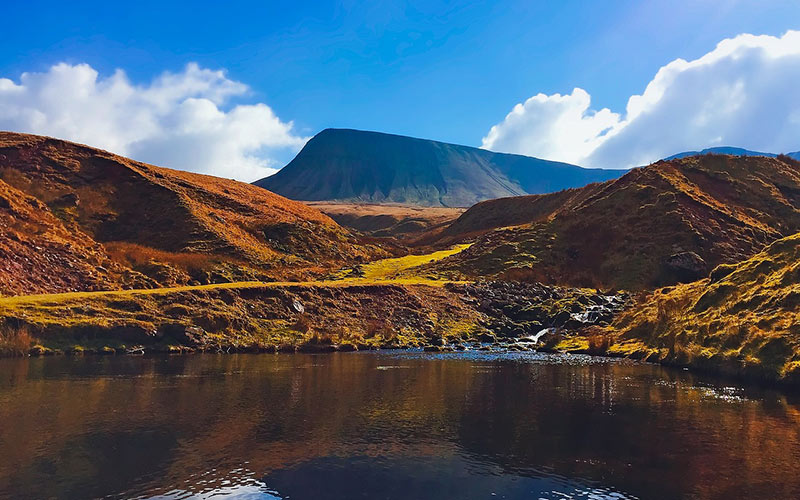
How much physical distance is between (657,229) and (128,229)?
91.9m

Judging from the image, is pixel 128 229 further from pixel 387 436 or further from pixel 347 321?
pixel 387 436

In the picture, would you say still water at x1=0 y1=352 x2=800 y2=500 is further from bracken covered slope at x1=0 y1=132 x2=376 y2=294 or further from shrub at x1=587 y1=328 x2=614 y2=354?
bracken covered slope at x1=0 y1=132 x2=376 y2=294

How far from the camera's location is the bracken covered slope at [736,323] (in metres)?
35.2

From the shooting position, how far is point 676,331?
48188 millimetres

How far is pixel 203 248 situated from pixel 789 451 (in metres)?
81.3

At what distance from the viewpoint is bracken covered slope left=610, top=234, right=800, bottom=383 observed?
116ft

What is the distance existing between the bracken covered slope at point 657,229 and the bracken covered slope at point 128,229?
105ft

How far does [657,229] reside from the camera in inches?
3824

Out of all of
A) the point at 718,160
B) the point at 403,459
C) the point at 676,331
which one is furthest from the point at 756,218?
the point at 403,459

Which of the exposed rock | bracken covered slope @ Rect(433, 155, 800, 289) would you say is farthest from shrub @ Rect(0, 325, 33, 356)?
the exposed rock

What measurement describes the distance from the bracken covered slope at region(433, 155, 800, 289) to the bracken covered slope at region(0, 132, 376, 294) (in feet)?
105

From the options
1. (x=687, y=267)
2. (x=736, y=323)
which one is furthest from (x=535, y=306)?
(x=736, y=323)

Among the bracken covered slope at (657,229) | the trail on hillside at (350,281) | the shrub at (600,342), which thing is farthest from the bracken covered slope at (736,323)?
the bracken covered slope at (657,229)

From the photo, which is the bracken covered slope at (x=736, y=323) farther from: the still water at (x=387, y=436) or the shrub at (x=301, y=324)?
the shrub at (x=301, y=324)
